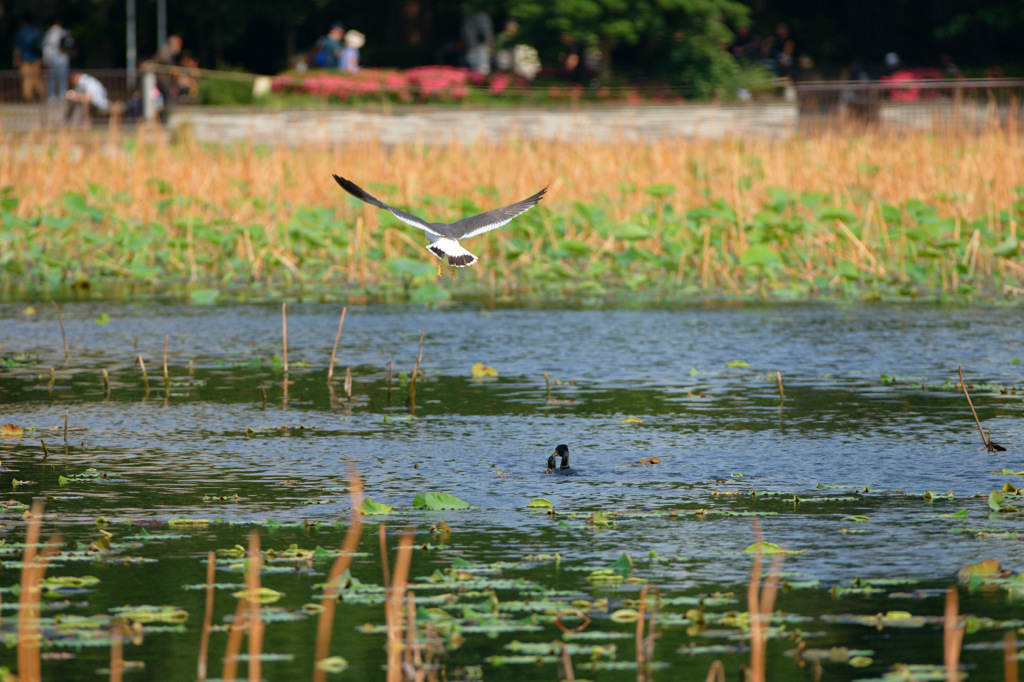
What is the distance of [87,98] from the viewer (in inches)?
947

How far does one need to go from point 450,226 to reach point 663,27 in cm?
2382

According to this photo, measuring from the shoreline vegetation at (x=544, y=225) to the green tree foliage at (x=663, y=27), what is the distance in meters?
12.6

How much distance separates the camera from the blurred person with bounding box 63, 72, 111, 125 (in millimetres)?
24094

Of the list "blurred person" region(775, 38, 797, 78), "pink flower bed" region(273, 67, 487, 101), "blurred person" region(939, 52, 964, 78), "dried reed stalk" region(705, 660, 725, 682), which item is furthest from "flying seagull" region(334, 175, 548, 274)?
"blurred person" region(775, 38, 797, 78)

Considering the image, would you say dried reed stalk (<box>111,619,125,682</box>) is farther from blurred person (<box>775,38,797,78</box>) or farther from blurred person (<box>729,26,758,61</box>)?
blurred person (<box>775,38,797,78</box>)

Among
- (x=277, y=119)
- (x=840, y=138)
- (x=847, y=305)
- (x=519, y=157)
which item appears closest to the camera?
(x=847, y=305)

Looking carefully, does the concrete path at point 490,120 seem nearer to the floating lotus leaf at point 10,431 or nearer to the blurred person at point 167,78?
the blurred person at point 167,78

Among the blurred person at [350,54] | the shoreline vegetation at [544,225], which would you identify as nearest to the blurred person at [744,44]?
the blurred person at [350,54]

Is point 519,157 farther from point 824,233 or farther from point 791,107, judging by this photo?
point 791,107

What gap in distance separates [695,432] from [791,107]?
19.3m

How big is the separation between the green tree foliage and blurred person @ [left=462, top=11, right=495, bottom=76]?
224cm

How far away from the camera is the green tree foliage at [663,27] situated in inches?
1107

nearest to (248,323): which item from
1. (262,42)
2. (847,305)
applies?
(847,305)

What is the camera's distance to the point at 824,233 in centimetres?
1197
